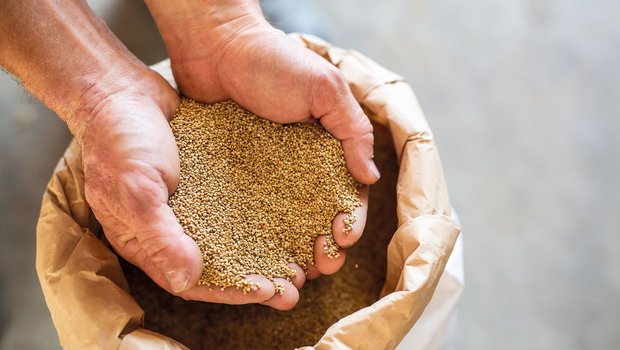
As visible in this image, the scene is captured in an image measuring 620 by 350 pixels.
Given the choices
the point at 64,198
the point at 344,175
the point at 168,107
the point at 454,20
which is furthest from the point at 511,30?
the point at 64,198

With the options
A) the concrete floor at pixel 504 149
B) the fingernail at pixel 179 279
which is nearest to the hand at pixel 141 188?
the fingernail at pixel 179 279

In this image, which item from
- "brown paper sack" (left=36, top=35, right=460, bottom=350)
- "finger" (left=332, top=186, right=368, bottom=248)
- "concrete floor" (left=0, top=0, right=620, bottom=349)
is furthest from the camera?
"concrete floor" (left=0, top=0, right=620, bottom=349)

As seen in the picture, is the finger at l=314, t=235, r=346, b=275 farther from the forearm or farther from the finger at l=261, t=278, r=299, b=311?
the forearm

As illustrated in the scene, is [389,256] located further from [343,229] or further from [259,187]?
[259,187]

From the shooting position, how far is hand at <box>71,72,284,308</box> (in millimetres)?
784

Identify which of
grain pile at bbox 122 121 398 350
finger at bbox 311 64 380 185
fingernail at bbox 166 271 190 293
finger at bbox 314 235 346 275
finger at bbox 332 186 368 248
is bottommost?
grain pile at bbox 122 121 398 350

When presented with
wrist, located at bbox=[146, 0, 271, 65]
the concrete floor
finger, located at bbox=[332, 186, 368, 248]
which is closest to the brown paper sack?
finger, located at bbox=[332, 186, 368, 248]

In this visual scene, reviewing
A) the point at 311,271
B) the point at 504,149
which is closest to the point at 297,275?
the point at 311,271

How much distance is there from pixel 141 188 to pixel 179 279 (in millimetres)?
133

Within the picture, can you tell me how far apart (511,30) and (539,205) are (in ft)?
1.55

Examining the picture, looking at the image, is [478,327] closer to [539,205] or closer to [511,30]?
[539,205]

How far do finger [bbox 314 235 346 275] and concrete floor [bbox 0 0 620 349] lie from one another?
1.71 ft

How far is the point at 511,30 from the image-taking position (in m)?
1.51

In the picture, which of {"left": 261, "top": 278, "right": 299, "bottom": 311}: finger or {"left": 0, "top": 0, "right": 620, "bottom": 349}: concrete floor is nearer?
{"left": 261, "top": 278, "right": 299, "bottom": 311}: finger
